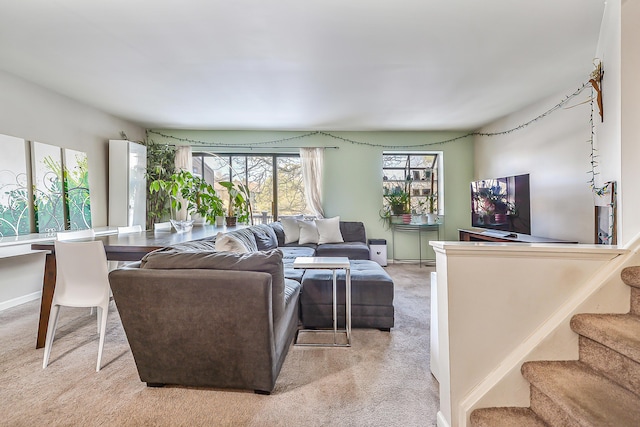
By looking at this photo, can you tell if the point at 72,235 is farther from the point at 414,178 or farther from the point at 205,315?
the point at 414,178

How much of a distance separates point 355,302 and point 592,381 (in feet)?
5.21

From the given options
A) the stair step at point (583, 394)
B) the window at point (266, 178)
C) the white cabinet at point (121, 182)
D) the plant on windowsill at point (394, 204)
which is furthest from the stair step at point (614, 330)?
the white cabinet at point (121, 182)

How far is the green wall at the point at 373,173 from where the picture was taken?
5879 millimetres

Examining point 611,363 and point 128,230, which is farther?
point 128,230

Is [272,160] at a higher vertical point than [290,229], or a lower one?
higher

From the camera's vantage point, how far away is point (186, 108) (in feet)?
14.7

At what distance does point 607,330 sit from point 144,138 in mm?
6527

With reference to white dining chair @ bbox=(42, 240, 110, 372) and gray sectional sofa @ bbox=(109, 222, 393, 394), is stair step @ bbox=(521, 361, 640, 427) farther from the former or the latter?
white dining chair @ bbox=(42, 240, 110, 372)

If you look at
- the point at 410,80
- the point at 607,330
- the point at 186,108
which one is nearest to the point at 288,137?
the point at 186,108

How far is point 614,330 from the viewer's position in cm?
134

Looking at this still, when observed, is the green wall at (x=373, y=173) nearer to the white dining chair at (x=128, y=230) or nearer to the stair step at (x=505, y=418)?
the white dining chair at (x=128, y=230)

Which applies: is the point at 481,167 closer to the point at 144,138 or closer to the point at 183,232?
the point at 183,232

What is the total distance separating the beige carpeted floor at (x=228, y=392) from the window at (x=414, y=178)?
3817mm

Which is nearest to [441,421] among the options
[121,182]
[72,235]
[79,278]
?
[79,278]
